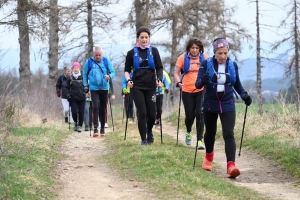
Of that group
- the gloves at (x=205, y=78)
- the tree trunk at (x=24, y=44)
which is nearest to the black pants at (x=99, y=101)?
the gloves at (x=205, y=78)

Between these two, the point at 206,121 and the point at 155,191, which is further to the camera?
the point at 206,121

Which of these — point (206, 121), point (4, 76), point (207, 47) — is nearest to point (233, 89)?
point (206, 121)

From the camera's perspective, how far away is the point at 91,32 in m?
29.4

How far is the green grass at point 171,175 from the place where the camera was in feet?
20.5

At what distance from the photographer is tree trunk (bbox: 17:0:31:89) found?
62.2ft

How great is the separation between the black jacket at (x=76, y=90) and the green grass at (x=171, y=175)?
5.17 meters

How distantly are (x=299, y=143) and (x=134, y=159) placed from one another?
10.8 feet

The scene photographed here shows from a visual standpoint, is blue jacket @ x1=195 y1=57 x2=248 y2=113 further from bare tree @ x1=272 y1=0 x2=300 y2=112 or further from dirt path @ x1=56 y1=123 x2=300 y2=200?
bare tree @ x1=272 y1=0 x2=300 y2=112

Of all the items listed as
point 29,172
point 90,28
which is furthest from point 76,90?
point 90,28

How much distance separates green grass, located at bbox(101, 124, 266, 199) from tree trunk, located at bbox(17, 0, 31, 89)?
1070 cm

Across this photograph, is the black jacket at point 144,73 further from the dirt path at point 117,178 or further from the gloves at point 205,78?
the gloves at point 205,78

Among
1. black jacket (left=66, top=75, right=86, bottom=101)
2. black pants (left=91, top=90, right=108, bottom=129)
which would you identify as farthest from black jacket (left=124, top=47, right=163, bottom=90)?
black jacket (left=66, top=75, right=86, bottom=101)

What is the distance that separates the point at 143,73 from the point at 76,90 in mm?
5360

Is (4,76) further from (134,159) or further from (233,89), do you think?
(233,89)
